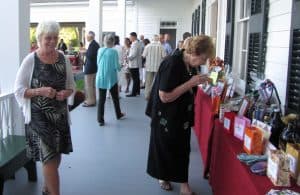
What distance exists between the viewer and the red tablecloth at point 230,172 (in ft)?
5.60

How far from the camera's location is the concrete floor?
333 cm

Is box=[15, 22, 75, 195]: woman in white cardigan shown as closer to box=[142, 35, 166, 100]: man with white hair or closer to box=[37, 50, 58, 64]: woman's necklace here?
box=[37, 50, 58, 64]: woman's necklace

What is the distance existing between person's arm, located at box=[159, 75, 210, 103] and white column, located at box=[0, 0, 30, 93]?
1.73m

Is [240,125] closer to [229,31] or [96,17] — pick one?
[229,31]

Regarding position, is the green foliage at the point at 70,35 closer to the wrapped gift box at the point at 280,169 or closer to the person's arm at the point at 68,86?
the person's arm at the point at 68,86

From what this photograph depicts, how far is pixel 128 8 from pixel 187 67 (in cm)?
1507

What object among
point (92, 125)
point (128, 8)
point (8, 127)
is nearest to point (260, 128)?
point (8, 127)

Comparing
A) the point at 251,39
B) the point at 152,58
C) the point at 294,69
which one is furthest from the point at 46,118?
the point at 152,58

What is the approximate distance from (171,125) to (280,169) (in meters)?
1.33

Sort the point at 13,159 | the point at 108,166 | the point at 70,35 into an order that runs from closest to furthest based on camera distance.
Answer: the point at 13,159, the point at 108,166, the point at 70,35

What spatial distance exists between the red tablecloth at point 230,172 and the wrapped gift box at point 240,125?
4 cm

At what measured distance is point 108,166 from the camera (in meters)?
3.93

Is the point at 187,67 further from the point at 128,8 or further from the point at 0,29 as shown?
the point at 128,8

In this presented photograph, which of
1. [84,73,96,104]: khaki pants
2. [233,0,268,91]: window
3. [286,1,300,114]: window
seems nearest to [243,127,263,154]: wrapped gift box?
[286,1,300,114]: window
